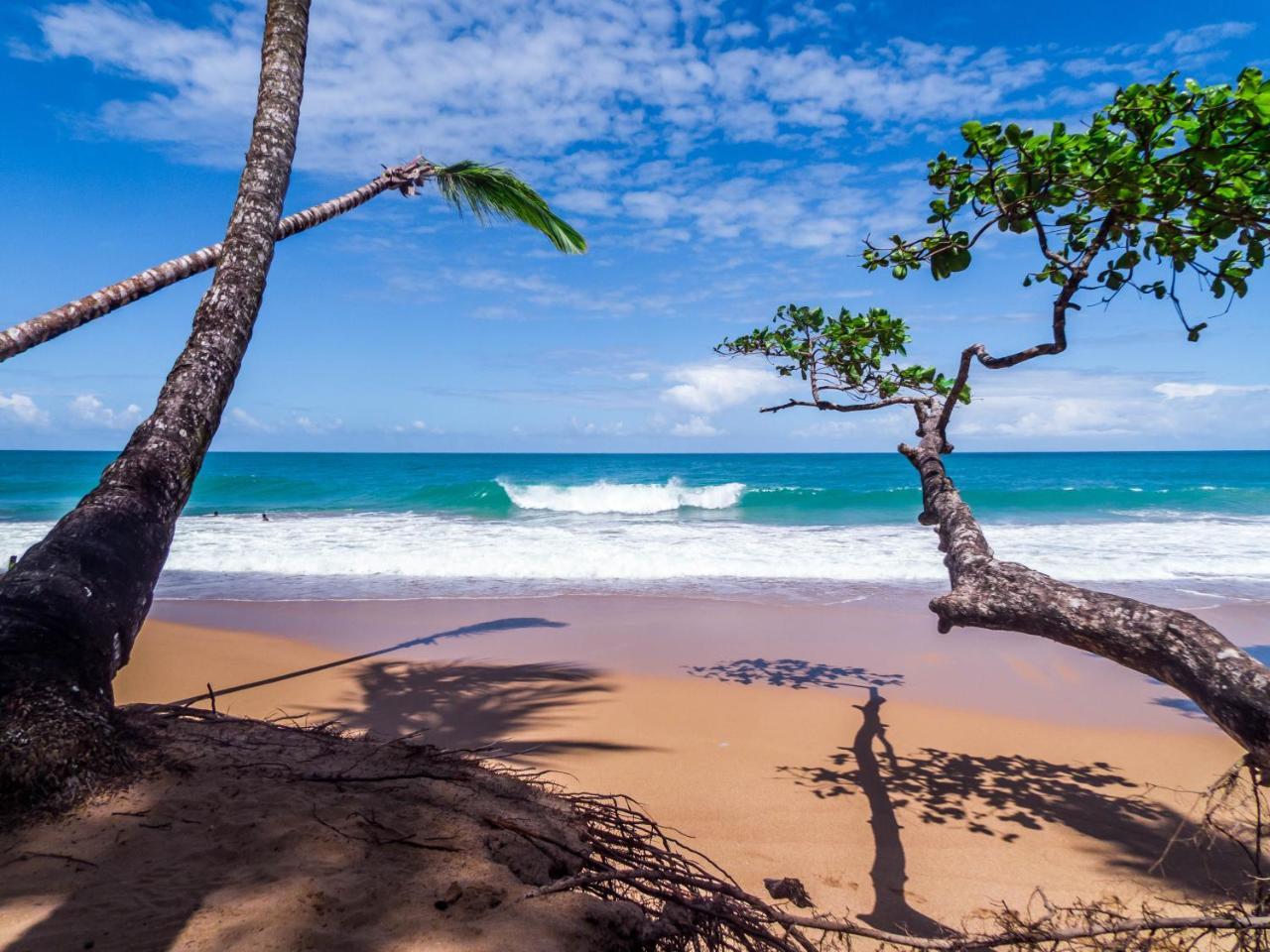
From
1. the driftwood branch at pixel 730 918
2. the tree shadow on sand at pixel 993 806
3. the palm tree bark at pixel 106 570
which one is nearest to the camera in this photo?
the driftwood branch at pixel 730 918

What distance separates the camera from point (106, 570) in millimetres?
2830

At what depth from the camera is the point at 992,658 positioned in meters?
9.31

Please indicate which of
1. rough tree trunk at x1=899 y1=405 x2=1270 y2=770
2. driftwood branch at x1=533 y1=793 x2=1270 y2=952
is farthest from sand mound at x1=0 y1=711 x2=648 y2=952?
rough tree trunk at x1=899 y1=405 x2=1270 y2=770

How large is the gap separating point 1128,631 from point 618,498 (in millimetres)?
35187

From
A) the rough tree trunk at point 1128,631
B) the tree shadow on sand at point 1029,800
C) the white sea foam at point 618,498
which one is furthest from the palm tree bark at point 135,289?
the white sea foam at point 618,498

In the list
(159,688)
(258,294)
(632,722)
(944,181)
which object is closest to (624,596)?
(632,722)

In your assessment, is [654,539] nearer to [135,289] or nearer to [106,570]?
[135,289]

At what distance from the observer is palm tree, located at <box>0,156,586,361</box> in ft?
17.2

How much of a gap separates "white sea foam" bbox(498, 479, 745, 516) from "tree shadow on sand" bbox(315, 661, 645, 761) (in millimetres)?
23806

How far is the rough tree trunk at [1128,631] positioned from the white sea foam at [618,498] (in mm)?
29478

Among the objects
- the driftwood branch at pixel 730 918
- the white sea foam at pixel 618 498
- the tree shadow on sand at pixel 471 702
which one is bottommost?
the tree shadow on sand at pixel 471 702

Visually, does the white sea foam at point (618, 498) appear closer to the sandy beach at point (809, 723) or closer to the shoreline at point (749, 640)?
the shoreline at point (749, 640)

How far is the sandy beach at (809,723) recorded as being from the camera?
4516 mm

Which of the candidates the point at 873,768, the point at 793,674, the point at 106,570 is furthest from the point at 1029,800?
the point at 106,570
